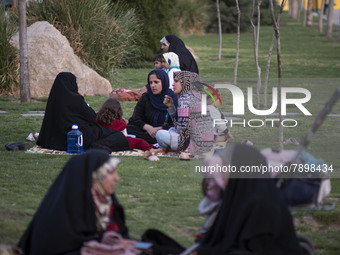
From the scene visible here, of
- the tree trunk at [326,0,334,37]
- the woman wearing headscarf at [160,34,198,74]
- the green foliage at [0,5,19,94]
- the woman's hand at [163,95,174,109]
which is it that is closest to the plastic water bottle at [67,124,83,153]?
the woman's hand at [163,95,174,109]

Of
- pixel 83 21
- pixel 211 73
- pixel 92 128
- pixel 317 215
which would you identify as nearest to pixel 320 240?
pixel 317 215

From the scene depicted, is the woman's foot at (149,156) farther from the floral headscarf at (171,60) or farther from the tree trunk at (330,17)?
the tree trunk at (330,17)

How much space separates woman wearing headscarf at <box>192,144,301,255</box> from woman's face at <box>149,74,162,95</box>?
501 cm

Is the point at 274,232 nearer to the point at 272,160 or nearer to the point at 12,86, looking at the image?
the point at 272,160

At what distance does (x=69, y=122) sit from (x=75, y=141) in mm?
270

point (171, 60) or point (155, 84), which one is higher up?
point (171, 60)

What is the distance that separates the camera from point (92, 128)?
8281 millimetres

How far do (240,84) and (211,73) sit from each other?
2675 mm

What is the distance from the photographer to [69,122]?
8258 mm

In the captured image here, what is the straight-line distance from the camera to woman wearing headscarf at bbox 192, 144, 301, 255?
3.68 meters

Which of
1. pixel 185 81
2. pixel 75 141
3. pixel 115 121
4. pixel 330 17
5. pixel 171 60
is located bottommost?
pixel 75 141

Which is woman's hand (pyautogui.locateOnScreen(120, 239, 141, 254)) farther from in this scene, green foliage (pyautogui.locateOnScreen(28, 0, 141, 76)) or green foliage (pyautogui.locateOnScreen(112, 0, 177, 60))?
green foliage (pyautogui.locateOnScreen(112, 0, 177, 60))

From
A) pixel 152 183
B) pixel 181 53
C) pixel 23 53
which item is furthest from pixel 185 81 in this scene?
pixel 23 53

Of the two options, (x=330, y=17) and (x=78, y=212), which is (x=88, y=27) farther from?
(x=330, y=17)
